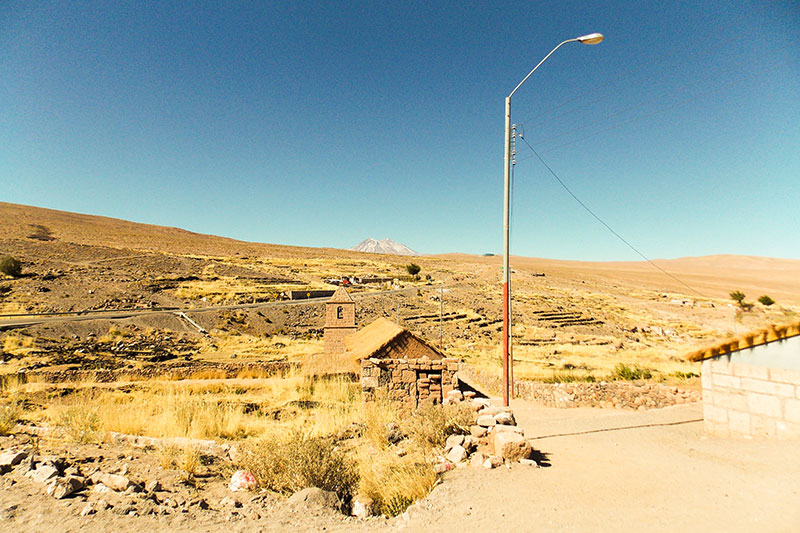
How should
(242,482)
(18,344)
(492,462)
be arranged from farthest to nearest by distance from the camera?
1. (18,344)
2. (492,462)
3. (242,482)

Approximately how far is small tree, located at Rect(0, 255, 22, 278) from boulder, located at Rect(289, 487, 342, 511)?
61941 mm

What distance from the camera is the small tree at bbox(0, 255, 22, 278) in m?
46.5

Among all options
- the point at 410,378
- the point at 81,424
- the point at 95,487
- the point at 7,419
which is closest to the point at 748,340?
the point at 410,378

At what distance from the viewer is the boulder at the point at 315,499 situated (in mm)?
5383

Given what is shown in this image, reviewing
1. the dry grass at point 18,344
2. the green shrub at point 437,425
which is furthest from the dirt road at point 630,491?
the dry grass at point 18,344

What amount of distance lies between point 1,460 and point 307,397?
9630 mm

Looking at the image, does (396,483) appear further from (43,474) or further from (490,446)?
(43,474)

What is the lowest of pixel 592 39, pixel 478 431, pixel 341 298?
pixel 478 431

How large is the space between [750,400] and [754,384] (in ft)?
1.22

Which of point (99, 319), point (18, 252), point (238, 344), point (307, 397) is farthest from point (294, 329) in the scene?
point (18, 252)

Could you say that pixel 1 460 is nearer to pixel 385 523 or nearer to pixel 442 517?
pixel 385 523

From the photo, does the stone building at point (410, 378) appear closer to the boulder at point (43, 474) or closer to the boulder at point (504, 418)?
the boulder at point (504, 418)

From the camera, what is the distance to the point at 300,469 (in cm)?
602

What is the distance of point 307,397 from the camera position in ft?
48.4
